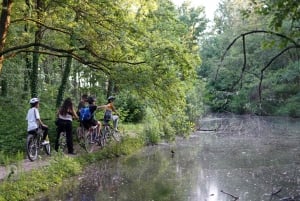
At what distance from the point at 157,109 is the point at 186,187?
16.1 ft

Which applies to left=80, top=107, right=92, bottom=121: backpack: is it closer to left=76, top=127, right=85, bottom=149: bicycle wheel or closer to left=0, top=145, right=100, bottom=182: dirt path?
left=76, top=127, right=85, bottom=149: bicycle wheel

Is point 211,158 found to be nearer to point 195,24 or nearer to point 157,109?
point 157,109

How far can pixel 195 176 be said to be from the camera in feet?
41.9

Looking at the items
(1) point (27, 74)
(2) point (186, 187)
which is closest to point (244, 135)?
(1) point (27, 74)

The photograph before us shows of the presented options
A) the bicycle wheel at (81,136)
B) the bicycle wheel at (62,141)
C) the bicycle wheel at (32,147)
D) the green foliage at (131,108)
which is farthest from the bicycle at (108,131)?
the green foliage at (131,108)

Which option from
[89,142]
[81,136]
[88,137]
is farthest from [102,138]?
[81,136]

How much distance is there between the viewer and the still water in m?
10.2

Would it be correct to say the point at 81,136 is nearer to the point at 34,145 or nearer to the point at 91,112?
the point at 91,112

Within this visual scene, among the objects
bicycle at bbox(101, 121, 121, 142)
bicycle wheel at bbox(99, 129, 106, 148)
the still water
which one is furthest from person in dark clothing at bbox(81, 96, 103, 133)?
bicycle at bbox(101, 121, 121, 142)

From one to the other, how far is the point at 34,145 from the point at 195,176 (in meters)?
4.87

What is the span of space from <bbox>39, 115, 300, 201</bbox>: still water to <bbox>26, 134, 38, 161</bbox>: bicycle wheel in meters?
1.35

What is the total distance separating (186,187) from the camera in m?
11.1

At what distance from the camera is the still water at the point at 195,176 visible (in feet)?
33.4

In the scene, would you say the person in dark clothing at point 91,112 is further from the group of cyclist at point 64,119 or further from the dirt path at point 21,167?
the dirt path at point 21,167
